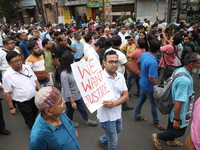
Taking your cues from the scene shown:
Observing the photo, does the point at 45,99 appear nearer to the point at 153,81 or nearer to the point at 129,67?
the point at 153,81

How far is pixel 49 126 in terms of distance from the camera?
1.42 metres

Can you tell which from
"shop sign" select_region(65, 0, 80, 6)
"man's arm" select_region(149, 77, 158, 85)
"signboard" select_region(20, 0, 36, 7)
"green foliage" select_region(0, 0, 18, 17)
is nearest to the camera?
"man's arm" select_region(149, 77, 158, 85)

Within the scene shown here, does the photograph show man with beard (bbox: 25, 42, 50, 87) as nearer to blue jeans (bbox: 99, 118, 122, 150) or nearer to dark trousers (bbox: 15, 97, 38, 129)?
dark trousers (bbox: 15, 97, 38, 129)

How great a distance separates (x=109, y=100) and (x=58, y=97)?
743mm

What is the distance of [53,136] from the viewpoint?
143 cm

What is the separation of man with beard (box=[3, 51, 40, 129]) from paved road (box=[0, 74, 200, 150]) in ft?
2.48

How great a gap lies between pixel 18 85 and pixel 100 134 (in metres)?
1.78

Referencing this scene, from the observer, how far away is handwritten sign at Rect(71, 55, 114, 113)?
2.00m

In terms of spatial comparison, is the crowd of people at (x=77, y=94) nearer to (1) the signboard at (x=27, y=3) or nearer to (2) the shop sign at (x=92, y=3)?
(2) the shop sign at (x=92, y=3)

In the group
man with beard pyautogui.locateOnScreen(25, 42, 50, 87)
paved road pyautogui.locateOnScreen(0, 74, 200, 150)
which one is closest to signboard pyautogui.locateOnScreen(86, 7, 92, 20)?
man with beard pyautogui.locateOnScreen(25, 42, 50, 87)

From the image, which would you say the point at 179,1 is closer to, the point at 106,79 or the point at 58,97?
the point at 106,79

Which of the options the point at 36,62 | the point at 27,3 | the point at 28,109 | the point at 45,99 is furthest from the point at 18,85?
the point at 27,3

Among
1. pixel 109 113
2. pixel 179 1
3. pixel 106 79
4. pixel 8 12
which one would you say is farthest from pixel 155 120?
pixel 8 12

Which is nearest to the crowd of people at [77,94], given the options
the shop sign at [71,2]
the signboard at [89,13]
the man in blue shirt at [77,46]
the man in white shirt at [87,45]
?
the man in white shirt at [87,45]
